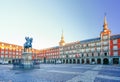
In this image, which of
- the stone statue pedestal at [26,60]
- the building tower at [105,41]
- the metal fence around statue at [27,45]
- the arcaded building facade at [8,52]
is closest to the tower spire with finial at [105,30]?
the building tower at [105,41]

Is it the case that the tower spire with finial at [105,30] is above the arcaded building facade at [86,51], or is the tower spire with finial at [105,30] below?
above

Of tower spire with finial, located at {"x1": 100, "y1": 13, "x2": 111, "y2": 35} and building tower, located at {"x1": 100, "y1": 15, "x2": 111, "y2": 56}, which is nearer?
building tower, located at {"x1": 100, "y1": 15, "x2": 111, "y2": 56}

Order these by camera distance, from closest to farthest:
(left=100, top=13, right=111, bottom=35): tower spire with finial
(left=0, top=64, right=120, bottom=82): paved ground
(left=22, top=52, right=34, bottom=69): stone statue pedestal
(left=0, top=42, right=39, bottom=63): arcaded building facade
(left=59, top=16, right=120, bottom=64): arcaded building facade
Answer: (left=0, top=64, right=120, bottom=82): paved ground
(left=22, top=52, right=34, bottom=69): stone statue pedestal
(left=59, top=16, right=120, bottom=64): arcaded building facade
(left=100, top=13, right=111, bottom=35): tower spire with finial
(left=0, top=42, right=39, bottom=63): arcaded building facade

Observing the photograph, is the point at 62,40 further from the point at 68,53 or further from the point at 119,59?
the point at 119,59

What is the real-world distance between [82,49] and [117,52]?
21566mm

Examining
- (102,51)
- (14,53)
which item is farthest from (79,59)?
(14,53)

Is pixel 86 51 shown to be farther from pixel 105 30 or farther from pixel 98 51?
pixel 105 30

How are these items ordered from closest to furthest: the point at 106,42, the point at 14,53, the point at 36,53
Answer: the point at 106,42 → the point at 14,53 → the point at 36,53

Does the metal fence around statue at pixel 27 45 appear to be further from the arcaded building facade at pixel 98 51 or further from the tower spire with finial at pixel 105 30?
the tower spire with finial at pixel 105 30

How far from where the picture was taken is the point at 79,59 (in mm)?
73250

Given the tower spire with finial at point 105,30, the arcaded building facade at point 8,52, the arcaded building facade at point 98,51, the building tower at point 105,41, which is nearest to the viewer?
the arcaded building facade at point 98,51

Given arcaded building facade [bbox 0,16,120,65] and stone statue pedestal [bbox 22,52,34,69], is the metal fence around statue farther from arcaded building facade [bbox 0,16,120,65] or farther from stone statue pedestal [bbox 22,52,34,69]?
arcaded building facade [bbox 0,16,120,65]

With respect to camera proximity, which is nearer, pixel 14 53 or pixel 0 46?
pixel 0 46

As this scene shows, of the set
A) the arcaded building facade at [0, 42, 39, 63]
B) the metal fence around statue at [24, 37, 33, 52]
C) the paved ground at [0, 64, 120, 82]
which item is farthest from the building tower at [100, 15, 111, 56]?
the arcaded building facade at [0, 42, 39, 63]
